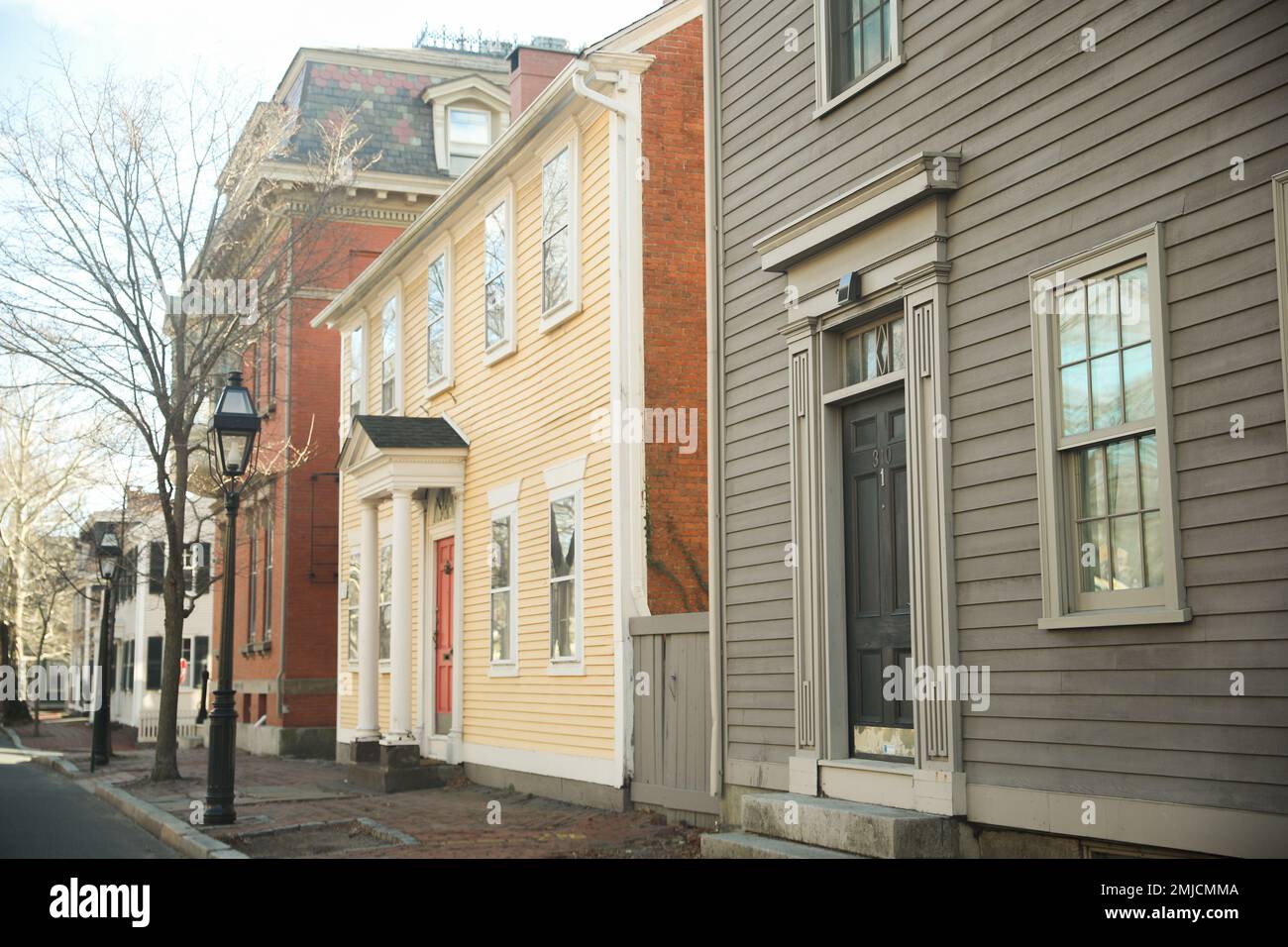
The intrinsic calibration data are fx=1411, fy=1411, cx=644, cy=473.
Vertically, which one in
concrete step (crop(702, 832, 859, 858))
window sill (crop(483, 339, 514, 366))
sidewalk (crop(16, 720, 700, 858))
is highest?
window sill (crop(483, 339, 514, 366))

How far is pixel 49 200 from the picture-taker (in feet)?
60.1

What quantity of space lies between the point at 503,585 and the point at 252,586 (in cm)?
1515

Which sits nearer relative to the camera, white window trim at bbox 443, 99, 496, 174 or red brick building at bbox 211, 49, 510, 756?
red brick building at bbox 211, 49, 510, 756

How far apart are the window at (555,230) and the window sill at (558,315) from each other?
65 mm

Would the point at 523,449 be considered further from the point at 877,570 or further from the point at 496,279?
the point at 877,570

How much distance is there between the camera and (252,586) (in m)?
30.5

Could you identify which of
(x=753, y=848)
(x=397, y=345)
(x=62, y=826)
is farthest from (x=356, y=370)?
(x=753, y=848)

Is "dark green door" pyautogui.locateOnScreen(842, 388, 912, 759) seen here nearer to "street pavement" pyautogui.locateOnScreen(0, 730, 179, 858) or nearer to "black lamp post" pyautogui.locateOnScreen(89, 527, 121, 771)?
"street pavement" pyautogui.locateOnScreen(0, 730, 179, 858)

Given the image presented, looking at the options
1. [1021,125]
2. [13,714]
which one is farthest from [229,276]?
[13,714]

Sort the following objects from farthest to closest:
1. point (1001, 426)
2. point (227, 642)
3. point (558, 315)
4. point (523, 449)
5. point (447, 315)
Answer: point (447, 315)
point (523, 449)
point (558, 315)
point (227, 642)
point (1001, 426)

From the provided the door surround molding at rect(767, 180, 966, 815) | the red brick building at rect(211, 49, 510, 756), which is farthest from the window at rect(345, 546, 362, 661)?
the door surround molding at rect(767, 180, 966, 815)

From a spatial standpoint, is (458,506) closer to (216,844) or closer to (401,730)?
(401,730)

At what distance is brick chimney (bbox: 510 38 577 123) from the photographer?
1889 cm

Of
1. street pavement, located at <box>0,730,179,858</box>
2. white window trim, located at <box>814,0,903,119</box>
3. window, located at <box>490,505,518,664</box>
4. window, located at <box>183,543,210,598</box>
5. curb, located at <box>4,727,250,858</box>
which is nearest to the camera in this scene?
white window trim, located at <box>814,0,903,119</box>
